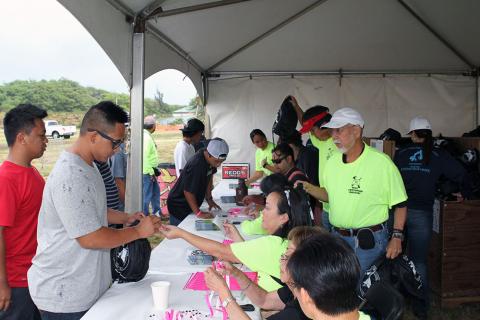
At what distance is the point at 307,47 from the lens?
5762mm

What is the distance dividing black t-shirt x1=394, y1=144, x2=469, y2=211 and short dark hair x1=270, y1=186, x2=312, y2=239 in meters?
1.61

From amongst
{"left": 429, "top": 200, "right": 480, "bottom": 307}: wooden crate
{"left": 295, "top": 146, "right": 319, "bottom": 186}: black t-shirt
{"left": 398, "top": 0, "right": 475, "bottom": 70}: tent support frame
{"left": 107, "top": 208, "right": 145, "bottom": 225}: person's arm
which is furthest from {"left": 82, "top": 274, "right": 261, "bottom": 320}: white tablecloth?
{"left": 398, "top": 0, "right": 475, "bottom": 70}: tent support frame

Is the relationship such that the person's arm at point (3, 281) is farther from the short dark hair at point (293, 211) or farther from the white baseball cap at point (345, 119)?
the white baseball cap at point (345, 119)

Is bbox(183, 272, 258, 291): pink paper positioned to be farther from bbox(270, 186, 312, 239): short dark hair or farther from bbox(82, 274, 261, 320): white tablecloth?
bbox(270, 186, 312, 239): short dark hair

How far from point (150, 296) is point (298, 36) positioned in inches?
171

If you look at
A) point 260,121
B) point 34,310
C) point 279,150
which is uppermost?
point 260,121

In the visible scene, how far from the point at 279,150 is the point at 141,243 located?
200 cm

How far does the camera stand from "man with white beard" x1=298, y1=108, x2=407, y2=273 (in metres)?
2.39

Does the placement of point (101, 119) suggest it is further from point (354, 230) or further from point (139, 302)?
point (354, 230)

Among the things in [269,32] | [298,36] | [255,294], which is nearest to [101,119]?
[255,294]

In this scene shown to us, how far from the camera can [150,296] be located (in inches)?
70.8

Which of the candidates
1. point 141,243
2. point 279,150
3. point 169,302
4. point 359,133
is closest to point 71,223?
point 141,243

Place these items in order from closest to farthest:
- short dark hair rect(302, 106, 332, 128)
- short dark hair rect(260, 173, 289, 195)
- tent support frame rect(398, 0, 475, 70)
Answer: short dark hair rect(260, 173, 289, 195), short dark hair rect(302, 106, 332, 128), tent support frame rect(398, 0, 475, 70)

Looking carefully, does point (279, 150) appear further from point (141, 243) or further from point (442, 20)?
point (442, 20)
